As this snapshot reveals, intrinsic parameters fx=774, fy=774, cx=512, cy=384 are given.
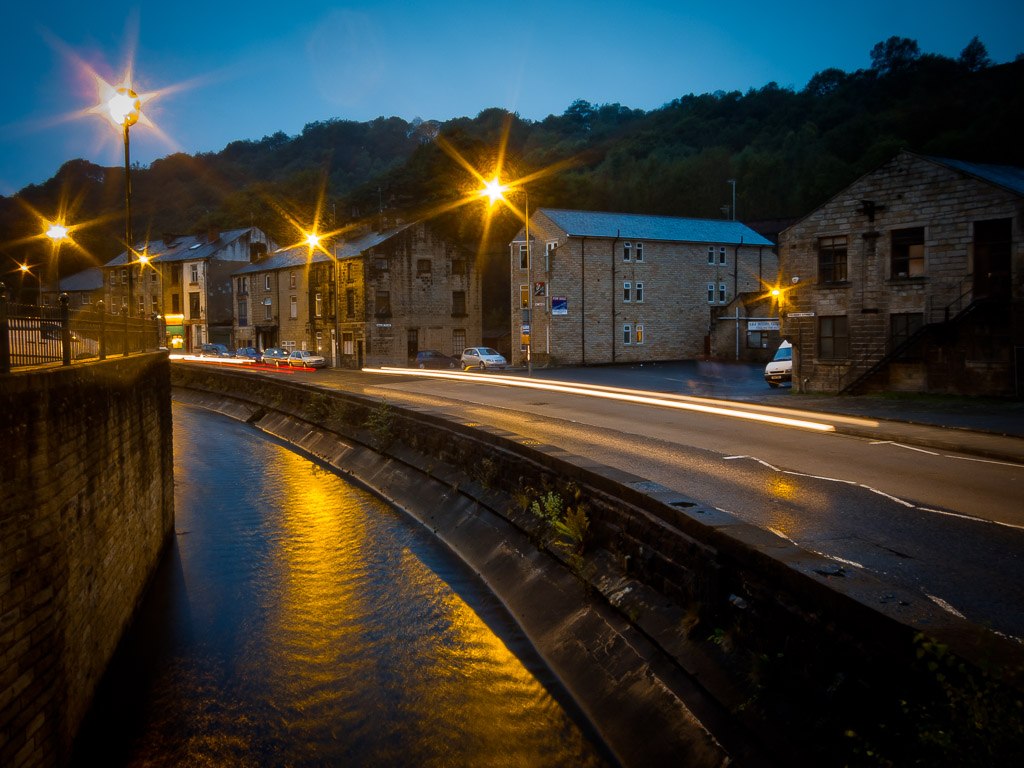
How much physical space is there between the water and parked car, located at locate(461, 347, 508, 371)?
35.7m

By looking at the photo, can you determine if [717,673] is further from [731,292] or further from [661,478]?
[731,292]

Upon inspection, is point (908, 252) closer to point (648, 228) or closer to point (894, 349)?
point (894, 349)

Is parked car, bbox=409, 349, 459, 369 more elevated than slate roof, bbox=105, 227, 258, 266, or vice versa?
slate roof, bbox=105, 227, 258, 266

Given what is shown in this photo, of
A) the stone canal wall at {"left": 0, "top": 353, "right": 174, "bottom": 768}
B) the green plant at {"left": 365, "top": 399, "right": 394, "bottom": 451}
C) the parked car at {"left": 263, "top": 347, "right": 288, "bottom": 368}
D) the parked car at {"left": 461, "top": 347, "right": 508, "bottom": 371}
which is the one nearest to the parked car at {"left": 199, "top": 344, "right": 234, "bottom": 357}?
the parked car at {"left": 263, "top": 347, "right": 288, "bottom": 368}

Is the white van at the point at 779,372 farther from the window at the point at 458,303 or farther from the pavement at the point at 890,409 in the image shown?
the window at the point at 458,303

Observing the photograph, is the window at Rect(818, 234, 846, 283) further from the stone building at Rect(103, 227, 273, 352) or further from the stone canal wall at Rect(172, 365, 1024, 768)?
the stone building at Rect(103, 227, 273, 352)

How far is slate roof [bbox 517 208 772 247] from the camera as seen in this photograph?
2251 inches

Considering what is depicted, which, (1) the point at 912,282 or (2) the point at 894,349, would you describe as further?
(2) the point at 894,349

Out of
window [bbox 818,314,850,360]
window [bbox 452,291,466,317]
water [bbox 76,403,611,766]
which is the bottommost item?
water [bbox 76,403,611,766]

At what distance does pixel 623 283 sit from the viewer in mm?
58656

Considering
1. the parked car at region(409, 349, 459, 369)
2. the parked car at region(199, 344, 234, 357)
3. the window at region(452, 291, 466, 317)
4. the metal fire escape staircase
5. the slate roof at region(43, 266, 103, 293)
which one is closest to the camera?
the metal fire escape staircase

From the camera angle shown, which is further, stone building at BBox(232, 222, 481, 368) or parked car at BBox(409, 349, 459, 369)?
stone building at BBox(232, 222, 481, 368)

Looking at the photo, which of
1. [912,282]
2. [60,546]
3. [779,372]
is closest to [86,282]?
[779,372]

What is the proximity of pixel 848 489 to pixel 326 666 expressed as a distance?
835cm
